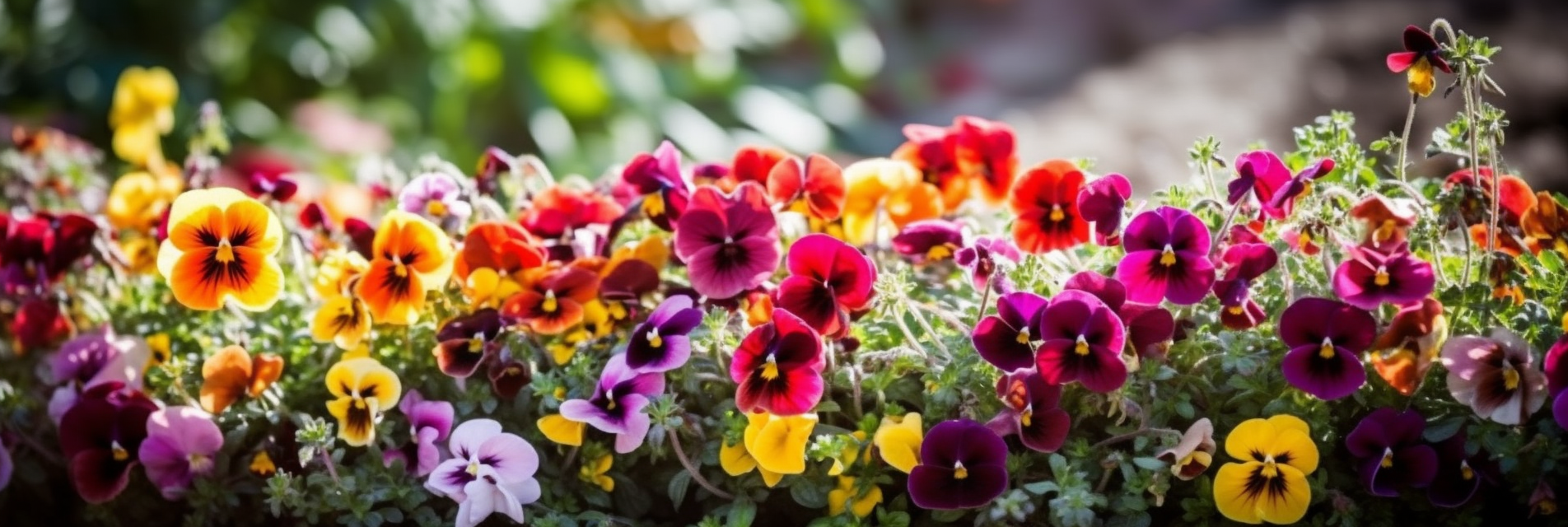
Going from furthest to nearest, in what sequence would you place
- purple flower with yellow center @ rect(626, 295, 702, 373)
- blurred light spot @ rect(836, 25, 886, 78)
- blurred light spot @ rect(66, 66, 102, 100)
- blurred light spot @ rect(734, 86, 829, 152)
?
blurred light spot @ rect(836, 25, 886, 78) < blurred light spot @ rect(734, 86, 829, 152) < blurred light spot @ rect(66, 66, 102, 100) < purple flower with yellow center @ rect(626, 295, 702, 373)

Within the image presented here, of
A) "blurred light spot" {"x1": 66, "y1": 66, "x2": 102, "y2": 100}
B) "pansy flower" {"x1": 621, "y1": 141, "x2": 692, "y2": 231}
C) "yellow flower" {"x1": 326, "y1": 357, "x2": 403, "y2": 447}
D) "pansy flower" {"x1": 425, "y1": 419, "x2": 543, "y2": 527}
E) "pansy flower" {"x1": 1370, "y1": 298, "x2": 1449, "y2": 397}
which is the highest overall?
"pansy flower" {"x1": 1370, "y1": 298, "x2": 1449, "y2": 397}

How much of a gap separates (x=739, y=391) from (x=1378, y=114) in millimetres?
3901

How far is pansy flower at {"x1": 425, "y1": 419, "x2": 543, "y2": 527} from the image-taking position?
1.29 metres

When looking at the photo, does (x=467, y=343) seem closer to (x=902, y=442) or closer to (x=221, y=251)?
(x=221, y=251)

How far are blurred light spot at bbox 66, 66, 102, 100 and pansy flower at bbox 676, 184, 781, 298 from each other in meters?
2.74

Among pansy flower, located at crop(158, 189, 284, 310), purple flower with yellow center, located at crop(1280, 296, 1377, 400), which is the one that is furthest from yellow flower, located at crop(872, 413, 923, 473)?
pansy flower, located at crop(158, 189, 284, 310)

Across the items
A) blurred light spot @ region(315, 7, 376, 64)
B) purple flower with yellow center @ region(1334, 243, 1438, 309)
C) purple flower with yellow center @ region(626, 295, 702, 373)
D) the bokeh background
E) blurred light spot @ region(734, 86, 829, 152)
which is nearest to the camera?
purple flower with yellow center @ region(1334, 243, 1438, 309)

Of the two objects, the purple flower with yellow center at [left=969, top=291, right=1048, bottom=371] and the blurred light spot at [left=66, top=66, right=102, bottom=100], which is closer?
the purple flower with yellow center at [left=969, top=291, right=1048, bottom=371]

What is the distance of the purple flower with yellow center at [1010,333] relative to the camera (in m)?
1.21

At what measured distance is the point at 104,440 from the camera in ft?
4.71

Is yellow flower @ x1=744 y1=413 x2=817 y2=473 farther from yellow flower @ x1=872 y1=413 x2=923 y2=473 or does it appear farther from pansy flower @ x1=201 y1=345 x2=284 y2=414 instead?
pansy flower @ x1=201 y1=345 x2=284 y2=414

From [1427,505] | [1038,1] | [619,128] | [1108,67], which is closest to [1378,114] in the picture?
[1108,67]

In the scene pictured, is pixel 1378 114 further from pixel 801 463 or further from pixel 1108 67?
pixel 801 463

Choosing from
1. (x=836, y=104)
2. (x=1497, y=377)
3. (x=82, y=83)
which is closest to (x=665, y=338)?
(x=1497, y=377)
